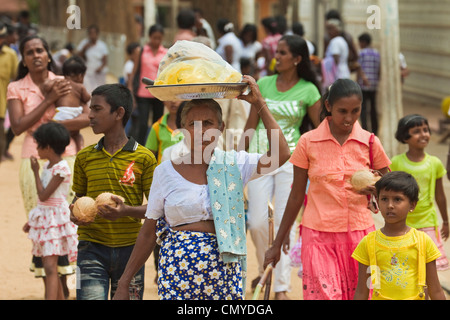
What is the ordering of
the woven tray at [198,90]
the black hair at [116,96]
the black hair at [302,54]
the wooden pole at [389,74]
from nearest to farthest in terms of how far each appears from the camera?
the woven tray at [198,90] < the black hair at [116,96] < the black hair at [302,54] < the wooden pole at [389,74]

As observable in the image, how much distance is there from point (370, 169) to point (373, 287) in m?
0.81

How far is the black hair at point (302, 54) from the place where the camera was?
23.5ft

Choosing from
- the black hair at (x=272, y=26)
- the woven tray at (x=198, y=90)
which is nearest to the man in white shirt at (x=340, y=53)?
the black hair at (x=272, y=26)

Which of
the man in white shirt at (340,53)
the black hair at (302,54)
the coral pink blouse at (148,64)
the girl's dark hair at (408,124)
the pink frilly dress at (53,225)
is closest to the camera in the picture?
the girl's dark hair at (408,124)

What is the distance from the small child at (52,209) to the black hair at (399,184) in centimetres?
274

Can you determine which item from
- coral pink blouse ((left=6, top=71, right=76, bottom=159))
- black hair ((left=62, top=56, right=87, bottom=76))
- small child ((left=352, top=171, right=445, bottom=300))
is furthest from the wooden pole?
small child ((left=352, top=171, right=445, bottom=300))

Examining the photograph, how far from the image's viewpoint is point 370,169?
5.33 meters

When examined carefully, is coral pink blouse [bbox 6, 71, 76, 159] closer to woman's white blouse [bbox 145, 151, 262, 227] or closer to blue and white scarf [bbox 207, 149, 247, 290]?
woman's white blouse [bbox 145, 151, 262, 227]

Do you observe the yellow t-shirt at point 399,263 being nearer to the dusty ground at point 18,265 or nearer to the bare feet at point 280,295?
the bare feet at point 280,295

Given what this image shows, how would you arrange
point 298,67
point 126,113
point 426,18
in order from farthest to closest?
point 426,18 < point 298,67 < point 126,113

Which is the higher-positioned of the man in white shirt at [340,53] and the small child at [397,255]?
the man in white shirt at [340,53]

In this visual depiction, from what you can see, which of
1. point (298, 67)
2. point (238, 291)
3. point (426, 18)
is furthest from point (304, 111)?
point (426, 18)

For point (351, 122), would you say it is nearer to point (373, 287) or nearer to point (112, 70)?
point (373, 287)

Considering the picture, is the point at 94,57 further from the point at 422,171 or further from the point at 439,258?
the point at 439,258
